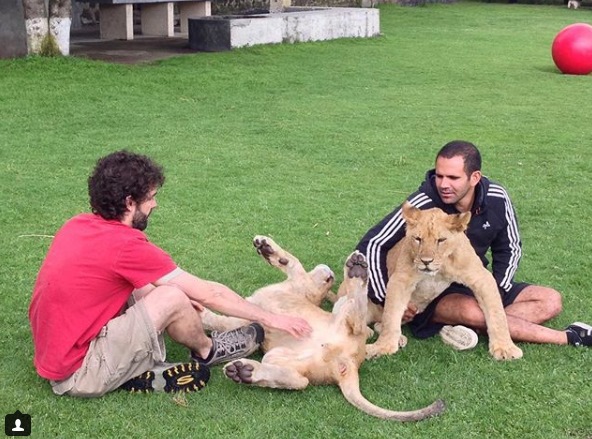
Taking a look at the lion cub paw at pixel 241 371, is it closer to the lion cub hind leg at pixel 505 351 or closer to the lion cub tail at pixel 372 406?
the lion cub tail at pixel 372 406

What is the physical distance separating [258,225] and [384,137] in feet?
12.8

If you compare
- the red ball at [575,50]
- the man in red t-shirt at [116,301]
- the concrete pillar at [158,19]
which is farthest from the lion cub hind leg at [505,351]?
the concrete pillar at [158,19]

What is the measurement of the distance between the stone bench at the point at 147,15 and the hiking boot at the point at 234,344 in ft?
46.0

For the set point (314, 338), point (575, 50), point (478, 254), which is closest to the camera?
point (314, 338)

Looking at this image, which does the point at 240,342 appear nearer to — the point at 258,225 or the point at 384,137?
the point at 258,225

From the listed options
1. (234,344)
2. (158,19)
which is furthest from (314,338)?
(158,19)

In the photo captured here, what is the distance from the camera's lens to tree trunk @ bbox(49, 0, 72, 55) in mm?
13797

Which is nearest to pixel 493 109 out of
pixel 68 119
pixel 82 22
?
pixel 68 119

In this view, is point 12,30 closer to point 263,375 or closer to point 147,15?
point 147,15

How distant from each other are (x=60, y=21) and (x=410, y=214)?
10477mm

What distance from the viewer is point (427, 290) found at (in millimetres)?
5266

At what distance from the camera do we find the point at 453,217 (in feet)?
16.4

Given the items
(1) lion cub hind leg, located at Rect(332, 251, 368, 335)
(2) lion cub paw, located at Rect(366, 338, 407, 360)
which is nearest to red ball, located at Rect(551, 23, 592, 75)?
(1) lion cub hind leg, located at Rect(332, 251, 368, 335)

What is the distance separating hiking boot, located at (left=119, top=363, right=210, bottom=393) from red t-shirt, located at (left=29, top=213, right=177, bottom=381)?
1.04 feet
